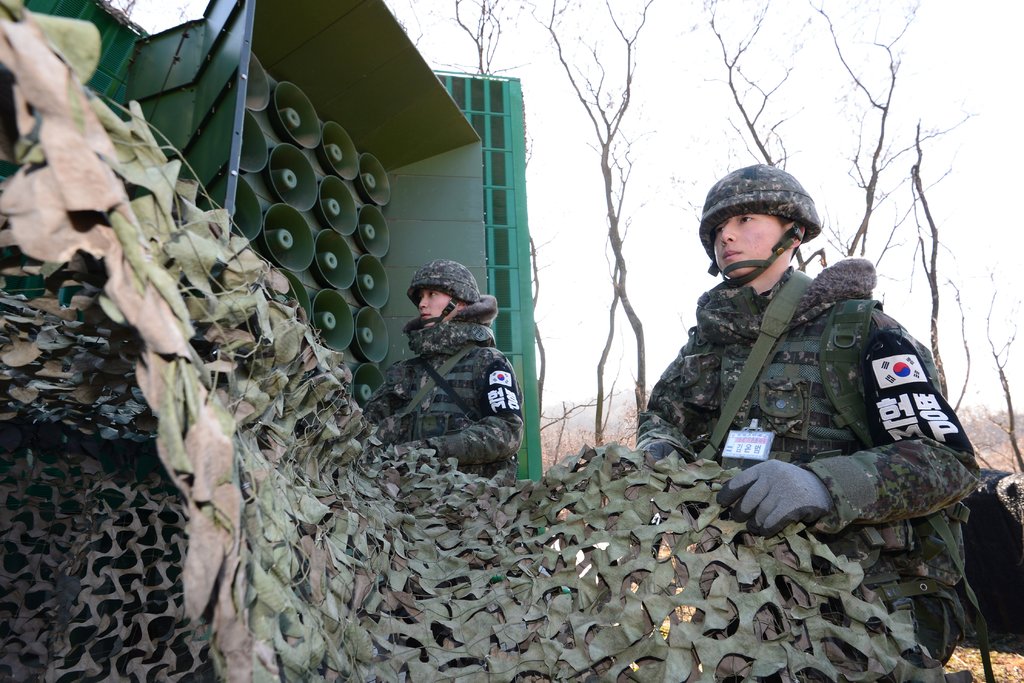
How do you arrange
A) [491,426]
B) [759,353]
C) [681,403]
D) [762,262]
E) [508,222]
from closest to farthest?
[759,353] → [762,262] → [681,403] → [491,426] → [508,222]

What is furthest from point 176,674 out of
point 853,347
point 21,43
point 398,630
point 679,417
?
point 853,347

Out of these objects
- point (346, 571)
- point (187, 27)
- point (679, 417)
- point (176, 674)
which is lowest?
point (176, 674)

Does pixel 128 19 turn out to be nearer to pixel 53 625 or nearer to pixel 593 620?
pixel 53 625

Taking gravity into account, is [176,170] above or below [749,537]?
above

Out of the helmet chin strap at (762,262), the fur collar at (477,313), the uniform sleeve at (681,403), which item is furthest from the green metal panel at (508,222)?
the helmet chin strap at (762,262)

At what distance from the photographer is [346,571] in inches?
41.7

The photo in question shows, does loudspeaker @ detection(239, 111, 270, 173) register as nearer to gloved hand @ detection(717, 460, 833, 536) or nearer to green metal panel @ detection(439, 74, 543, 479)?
green metal panel @ detection(439, 74, 543, 479)

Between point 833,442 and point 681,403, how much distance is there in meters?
0.55

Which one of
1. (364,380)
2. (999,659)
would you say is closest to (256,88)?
(364,380)

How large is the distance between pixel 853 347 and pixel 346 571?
1623mm

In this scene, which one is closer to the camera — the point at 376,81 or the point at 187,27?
the point at 187,27

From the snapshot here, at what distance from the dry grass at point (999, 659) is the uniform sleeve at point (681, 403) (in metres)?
3.16

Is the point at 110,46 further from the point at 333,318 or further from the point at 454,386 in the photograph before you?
the point at 454,386

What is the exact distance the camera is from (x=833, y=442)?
6.62 ft
